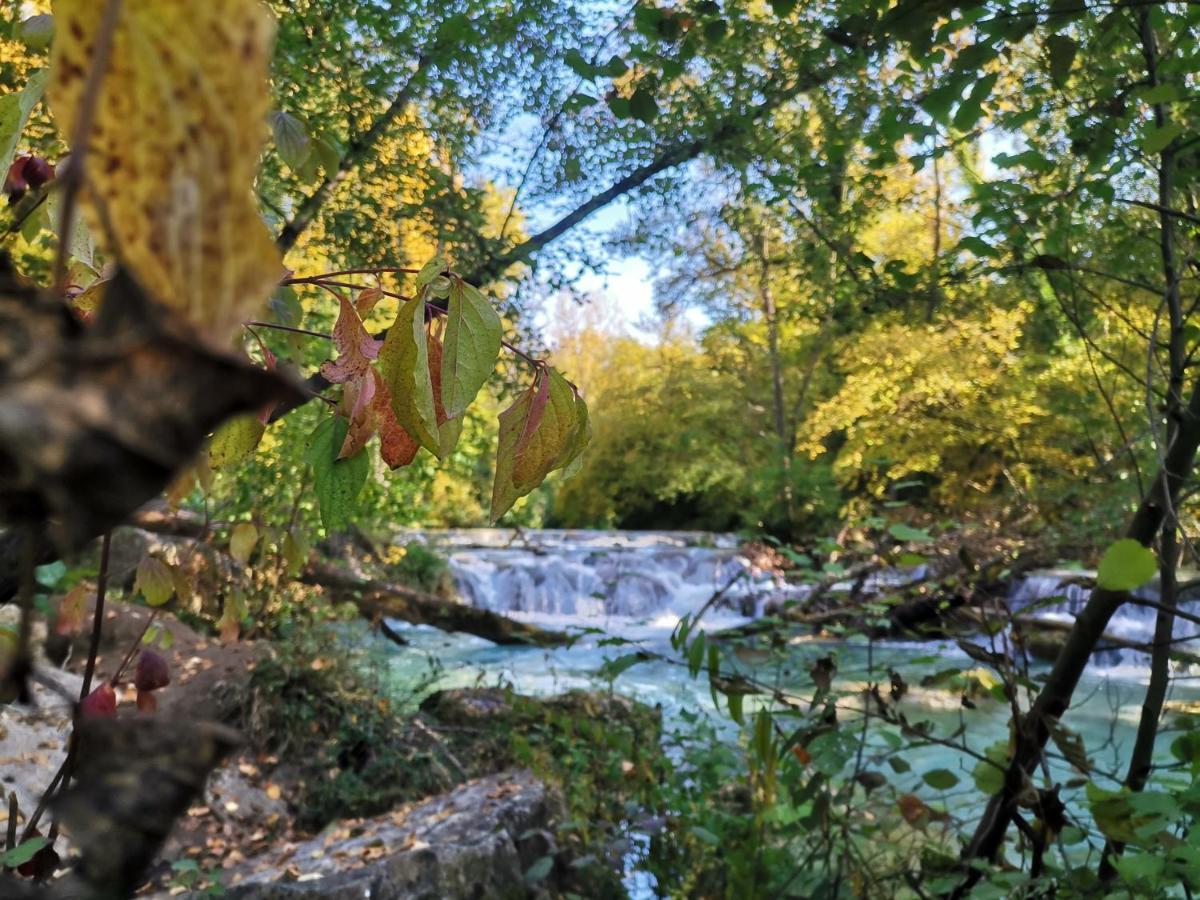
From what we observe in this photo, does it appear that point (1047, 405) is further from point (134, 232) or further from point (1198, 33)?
point (134, 232)

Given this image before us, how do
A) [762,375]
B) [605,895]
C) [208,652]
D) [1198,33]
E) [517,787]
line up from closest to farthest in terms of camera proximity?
[1198,33]
[605,895]
[517,787]
[208,652]
[762,375]

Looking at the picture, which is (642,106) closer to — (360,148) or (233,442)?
(233,442)

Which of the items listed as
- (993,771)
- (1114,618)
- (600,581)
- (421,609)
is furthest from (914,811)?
(600,581)

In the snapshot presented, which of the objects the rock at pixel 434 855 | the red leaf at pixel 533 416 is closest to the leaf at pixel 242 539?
the red leaf at pixel 533 416

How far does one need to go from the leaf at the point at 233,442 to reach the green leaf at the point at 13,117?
27cm

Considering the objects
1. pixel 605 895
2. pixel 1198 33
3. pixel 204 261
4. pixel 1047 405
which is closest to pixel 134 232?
pixel 204 261

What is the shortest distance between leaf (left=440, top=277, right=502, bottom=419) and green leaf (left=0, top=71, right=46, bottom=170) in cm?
Result: 29

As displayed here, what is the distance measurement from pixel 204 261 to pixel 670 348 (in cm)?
2106

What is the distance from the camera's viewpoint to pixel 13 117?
0.61 m

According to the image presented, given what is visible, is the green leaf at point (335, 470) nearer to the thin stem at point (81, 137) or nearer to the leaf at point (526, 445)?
the leaf at point (526, 445)

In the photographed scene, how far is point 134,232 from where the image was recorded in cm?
18

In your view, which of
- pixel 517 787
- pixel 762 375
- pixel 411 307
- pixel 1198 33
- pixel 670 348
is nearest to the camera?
pixel 411 307

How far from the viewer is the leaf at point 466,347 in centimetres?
58

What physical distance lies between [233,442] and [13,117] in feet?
0.98
